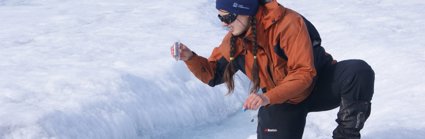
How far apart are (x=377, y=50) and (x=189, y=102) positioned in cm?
222

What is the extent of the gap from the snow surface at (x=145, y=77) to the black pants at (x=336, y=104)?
2.79 feet

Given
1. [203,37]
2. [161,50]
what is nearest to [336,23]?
[203,37]

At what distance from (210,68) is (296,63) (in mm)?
576

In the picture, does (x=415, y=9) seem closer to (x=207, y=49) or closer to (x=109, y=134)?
(x=207, y=49)

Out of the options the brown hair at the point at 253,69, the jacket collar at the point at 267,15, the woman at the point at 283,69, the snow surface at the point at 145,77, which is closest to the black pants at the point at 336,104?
the woman at the point at 283,69

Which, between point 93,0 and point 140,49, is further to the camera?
point 93,0

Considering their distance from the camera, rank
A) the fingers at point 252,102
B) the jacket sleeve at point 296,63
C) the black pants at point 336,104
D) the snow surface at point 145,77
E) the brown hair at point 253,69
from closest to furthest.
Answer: the fingers at point 252,102 < the jacket sleeve at point 296,63 < the brown hair at point 253,69 < the black pants at point 336,104 < the snow surface at point 145,77

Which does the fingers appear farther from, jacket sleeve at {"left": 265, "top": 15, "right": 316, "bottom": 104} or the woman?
jacket sleeve at {"left": 265, "top": 15, "right": 316, "bottom": 104}

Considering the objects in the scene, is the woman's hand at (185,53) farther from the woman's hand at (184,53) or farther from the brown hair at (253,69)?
the brown hair at (253,69)

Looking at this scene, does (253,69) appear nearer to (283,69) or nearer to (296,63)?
(283,69)

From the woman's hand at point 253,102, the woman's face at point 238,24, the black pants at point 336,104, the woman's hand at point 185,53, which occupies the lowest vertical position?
the black pants at point 336,104

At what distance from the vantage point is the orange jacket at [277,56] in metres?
2.56

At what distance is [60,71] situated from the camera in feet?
16.1

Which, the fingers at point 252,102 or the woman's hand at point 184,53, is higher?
the woman's hand at point 184,53
